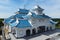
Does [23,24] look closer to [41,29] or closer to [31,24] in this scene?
[31,24]

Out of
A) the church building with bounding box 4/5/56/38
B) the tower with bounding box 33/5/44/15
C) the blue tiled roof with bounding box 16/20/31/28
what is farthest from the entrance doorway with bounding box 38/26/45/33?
the blue tiled roof with bounding box 16/20/31/28

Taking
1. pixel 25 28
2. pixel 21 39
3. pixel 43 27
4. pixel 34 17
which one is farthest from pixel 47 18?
pixel 21 39

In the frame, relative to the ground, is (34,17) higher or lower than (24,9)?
lower

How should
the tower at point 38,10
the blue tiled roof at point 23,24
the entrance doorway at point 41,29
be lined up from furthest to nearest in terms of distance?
the tower at point 38,10
the entrance doorway at point 41,29
the blue tiled roof at point 23,24

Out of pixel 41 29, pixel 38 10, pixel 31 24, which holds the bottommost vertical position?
pixel 41 29

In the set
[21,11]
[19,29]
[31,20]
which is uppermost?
[21,11]

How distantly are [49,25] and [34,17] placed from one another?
6424mm

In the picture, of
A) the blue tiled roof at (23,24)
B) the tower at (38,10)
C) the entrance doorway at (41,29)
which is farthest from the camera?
the tower at (38,10)

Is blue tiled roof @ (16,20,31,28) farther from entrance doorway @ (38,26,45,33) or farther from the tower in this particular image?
the tower

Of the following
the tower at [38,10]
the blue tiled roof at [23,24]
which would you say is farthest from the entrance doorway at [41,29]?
the blue tiled roof at [23,24]

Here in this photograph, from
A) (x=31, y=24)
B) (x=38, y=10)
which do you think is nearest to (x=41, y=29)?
(x=31, y=24)

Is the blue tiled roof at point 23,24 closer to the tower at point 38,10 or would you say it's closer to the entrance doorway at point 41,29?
the entrance doorway at point 41,29

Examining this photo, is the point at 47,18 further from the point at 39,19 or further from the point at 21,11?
the point at 21,11

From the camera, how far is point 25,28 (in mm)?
22547
